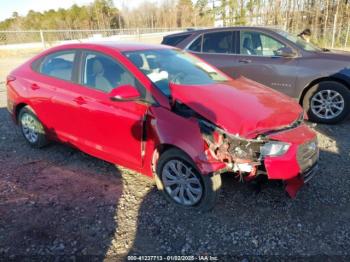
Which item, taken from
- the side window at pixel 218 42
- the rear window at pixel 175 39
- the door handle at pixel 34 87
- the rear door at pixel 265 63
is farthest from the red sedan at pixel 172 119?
the rear window at pixel 175 39

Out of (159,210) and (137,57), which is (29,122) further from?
Answer: (159,210)

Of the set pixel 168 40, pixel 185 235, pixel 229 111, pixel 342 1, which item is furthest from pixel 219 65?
pixel 342 1

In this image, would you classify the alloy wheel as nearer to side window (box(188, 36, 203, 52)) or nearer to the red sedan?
the red sedan

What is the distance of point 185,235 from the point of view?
9.60ft

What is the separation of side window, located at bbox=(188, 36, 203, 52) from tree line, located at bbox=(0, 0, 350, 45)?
1229cm

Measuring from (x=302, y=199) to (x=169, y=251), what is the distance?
1613mm

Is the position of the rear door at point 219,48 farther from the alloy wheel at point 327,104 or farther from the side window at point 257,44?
the alloy wheel at point 327,104

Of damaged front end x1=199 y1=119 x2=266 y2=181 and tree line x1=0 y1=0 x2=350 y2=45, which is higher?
tree line x1=0 y1=0 x2=350 y2=45

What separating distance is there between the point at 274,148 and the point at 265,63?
359 centimetres

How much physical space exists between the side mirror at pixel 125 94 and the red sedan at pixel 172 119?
0.01 meters

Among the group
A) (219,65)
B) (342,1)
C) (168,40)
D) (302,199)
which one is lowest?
(302,199)

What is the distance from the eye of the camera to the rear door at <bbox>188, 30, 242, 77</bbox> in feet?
21.3

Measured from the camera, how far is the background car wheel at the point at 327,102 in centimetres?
558

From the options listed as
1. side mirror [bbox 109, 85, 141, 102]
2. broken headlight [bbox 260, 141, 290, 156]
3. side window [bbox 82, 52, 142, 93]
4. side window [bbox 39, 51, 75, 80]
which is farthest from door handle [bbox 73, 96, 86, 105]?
broken headlight [bbox 260, 141, 290, 156]
